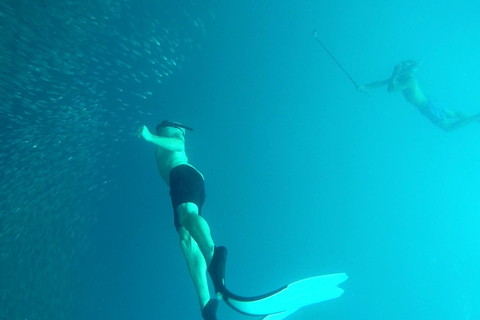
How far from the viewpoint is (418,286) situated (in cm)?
3528

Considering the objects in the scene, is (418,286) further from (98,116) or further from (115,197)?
(98,116)

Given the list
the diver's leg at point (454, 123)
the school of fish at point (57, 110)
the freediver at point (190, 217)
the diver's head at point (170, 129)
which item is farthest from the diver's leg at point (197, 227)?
the diver's leg at point (454, 123)

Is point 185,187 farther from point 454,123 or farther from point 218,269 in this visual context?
point 454,123

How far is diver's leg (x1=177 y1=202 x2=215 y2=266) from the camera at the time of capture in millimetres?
3287

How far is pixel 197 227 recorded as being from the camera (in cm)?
340

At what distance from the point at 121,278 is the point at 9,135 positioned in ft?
44.9

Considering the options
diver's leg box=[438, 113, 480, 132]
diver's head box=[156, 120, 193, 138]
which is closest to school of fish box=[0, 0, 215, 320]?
diver's head box=[156, 120, 193, 138]

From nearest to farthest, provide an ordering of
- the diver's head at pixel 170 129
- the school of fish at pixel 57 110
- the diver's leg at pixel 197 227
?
1. the diver's leg at pixel 197 227
2. the diver's head at pixel 170 129
3. the school of fish at pixel 57 110

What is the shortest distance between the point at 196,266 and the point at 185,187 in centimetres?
83

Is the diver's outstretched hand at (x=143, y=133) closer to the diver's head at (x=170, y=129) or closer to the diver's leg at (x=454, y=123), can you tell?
the diver's head at (x=170, y=129)

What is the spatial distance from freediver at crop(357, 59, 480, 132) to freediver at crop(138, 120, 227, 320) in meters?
7.82

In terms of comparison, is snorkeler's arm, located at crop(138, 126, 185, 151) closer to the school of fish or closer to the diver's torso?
the school of fish

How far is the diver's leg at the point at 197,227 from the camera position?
3.29 meters

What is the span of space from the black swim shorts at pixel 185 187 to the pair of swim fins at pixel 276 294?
0.75 metres
